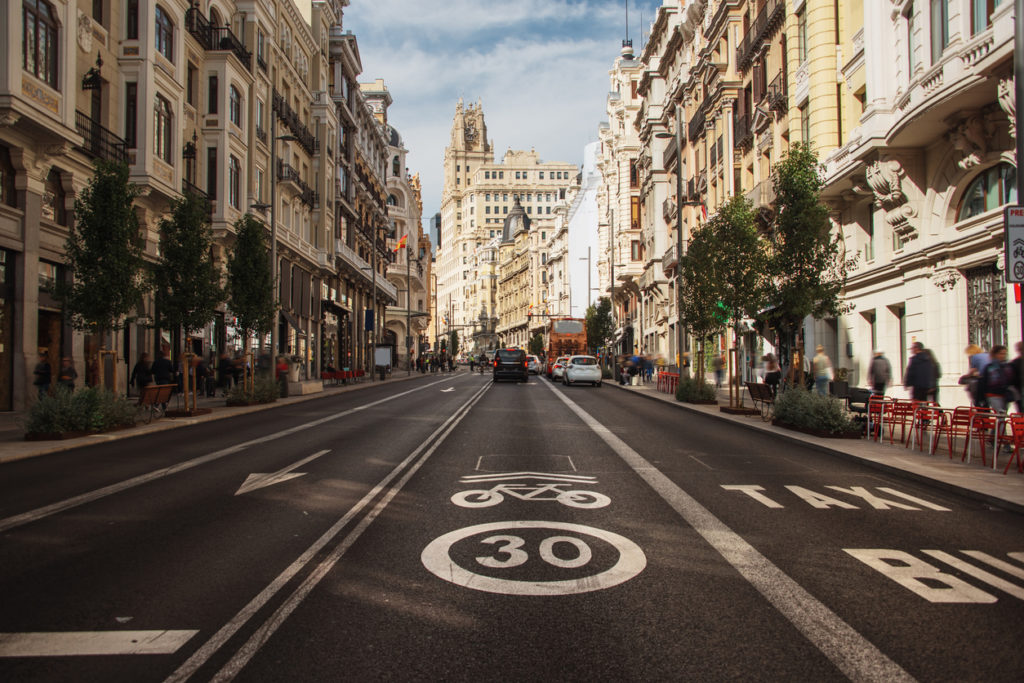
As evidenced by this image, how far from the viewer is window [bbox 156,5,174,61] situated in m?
26.2

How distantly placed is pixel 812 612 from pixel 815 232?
14916mm

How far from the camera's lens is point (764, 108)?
3192 cm

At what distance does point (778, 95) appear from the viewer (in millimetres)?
30000

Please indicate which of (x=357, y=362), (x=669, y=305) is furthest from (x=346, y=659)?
(x=357, y=362)

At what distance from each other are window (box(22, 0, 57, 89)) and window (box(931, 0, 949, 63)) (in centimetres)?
2140

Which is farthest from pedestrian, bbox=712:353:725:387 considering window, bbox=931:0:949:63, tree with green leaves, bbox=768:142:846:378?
window, bbox=931:0:949:63

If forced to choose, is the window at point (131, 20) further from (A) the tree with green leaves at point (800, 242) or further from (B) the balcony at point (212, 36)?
(A) the tree with green leaves at point (800, 242)

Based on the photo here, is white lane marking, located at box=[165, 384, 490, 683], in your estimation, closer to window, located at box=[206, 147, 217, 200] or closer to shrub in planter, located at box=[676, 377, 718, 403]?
shrub in planter, located at box=[676, 377, 718, 403]

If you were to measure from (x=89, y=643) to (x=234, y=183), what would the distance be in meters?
31.0

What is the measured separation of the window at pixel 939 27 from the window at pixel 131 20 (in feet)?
74.3

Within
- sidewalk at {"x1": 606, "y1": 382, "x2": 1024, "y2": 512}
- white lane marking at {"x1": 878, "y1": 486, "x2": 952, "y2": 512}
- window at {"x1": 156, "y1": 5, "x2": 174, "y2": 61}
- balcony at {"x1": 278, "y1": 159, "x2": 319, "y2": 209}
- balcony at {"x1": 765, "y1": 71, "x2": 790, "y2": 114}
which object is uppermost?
window at {"x1": 156, "y1": 5, "x2": 174, "y2": 61}

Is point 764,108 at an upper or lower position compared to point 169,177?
upper

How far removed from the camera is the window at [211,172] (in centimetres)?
3044

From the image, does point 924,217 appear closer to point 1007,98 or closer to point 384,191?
point 1007,98
